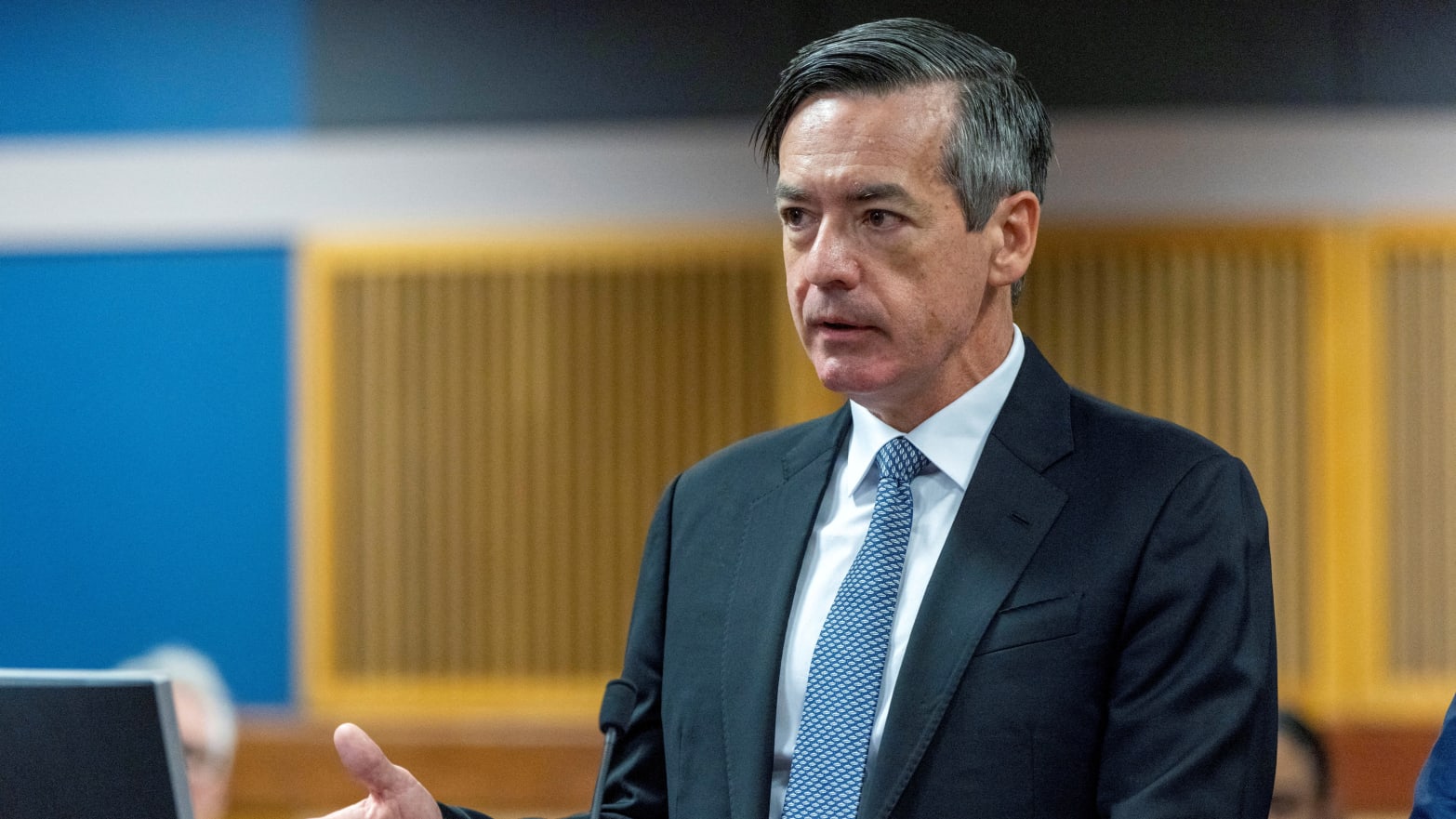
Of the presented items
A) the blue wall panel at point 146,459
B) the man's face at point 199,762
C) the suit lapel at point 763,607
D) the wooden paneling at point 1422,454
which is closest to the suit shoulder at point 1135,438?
the suit lapel at point 763,607

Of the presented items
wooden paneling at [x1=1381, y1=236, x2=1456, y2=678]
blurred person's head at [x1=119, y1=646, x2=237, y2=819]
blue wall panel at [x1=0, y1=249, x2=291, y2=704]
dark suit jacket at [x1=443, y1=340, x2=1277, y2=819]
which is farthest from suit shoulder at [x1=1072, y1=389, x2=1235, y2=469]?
blue wall panel at [x1=0, y1=249, x2=291, y2=704]

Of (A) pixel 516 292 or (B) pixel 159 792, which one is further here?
(A) pixel 516 292

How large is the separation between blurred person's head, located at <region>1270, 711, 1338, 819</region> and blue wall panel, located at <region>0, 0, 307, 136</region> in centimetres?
280

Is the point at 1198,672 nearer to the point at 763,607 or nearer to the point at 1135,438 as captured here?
the point at 1135,438

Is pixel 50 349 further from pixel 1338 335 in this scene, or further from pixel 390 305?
pixel 1338 335

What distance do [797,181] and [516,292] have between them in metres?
2.51

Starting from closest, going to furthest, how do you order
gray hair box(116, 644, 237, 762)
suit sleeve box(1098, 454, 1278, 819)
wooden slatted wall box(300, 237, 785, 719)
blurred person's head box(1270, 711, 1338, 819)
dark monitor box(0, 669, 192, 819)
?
1. dark monitor box(0, 669, 192, 819)
2. suit sleeve box(1098, 454, 1278, 819)
3. blurred person's head box(1270, 711, 1338, 819)
4. gray hair box(116, 644, 237, 762)
5. wooden slatted wall box(300, 237, 785, 719)

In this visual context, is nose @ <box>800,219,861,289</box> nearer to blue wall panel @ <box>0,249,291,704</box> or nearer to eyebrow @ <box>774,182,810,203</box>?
eyebrow @ <box>774,182,810,203</box>

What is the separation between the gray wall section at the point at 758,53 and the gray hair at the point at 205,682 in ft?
4.65

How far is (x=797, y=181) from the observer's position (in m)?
1.42

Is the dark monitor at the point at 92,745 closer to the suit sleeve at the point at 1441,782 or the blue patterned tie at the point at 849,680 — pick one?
the blue patterned tie at the point at 849,680

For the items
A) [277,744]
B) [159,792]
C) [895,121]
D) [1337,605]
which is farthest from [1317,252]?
[159,792]

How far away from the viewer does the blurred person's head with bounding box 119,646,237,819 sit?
282cm

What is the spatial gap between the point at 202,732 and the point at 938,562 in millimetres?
1985
